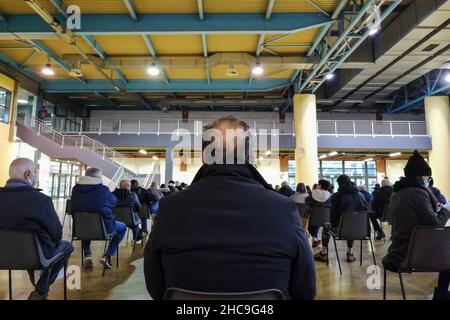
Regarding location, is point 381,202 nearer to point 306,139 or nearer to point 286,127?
point 306,139

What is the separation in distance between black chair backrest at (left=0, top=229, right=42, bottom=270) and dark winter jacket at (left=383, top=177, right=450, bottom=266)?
116 inches

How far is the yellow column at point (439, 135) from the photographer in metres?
13.1

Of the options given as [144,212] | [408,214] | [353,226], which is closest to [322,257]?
[353,226]

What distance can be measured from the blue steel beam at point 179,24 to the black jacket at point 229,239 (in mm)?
7493

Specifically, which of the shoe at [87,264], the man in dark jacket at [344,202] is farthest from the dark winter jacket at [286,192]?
the shoe at [87,264]

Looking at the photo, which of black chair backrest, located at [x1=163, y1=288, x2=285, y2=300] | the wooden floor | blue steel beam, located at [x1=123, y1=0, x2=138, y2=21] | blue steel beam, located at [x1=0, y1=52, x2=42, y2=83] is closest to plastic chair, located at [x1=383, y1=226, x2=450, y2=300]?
the wooden floor

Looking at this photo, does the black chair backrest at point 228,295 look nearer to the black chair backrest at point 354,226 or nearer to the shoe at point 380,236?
the black chair backrest at point 354,226

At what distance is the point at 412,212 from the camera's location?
2.56 m

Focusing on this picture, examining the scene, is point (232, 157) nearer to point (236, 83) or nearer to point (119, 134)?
point (236, 83)

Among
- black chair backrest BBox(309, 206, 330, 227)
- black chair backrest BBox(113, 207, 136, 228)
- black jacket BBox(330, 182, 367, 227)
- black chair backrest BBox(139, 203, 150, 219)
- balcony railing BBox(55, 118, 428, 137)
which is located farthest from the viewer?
balcony railing BBox(55, 118, 428, 137)

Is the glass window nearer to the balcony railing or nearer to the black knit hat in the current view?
the balcony railing

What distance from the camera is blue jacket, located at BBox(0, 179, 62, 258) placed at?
7.76ft
